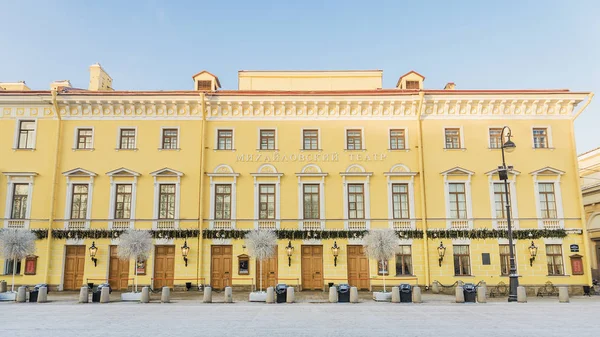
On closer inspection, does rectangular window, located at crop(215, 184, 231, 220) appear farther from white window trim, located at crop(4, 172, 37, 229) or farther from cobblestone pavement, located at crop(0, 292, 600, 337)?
white window trim, located at crop(4, 172, 37, 229)

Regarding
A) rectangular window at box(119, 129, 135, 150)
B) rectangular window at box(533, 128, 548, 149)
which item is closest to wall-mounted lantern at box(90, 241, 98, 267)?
rectangular window at box(119, 129, 135, 150)

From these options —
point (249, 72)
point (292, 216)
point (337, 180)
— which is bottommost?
point (292, 216)

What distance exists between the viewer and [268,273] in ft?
80.7

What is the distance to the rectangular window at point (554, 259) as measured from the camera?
2436 cm

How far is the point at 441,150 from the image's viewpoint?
84.0 feet

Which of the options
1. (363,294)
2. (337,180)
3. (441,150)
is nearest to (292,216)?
(337,180)

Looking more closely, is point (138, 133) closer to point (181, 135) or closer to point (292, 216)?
point (181, 135)

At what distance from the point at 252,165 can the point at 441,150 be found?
10584 mm

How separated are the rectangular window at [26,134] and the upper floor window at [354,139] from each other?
58.1 feet

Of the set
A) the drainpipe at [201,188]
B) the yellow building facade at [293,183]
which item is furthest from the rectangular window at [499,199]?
the drainpipe at [201,188]

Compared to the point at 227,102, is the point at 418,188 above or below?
below

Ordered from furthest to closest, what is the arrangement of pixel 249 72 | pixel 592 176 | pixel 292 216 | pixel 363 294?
pixel 592 176, pixel 249 72, pixel 292 216, pixel 363 294

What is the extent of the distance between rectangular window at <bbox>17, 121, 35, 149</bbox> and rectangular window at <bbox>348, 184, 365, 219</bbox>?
709 inches

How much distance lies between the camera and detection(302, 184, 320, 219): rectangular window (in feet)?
82.7
